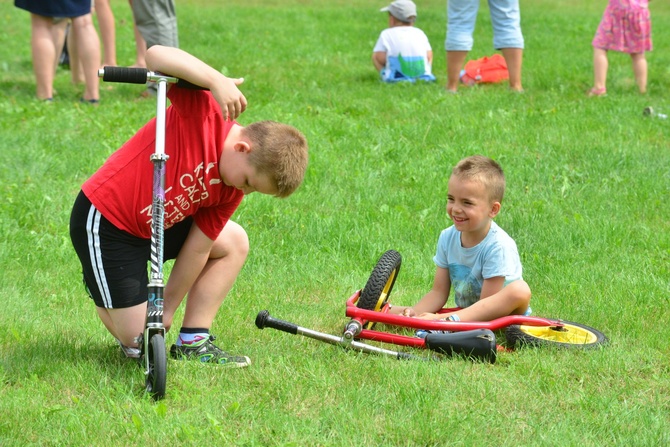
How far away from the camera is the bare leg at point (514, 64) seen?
9125 mm

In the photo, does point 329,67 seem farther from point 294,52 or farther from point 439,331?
point 439,331

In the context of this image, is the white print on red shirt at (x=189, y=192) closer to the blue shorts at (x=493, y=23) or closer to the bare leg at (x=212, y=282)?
the bare leg at (x=212, y=282)

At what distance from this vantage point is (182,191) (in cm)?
360

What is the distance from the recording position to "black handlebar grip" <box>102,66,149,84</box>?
3.37m

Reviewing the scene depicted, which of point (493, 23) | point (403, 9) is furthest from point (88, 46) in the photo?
point (403, 9)

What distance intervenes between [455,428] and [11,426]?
1.50 meters

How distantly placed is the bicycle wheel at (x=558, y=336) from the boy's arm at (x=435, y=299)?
515 mm

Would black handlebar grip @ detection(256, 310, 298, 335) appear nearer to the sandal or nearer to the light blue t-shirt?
the light blue t-shirt

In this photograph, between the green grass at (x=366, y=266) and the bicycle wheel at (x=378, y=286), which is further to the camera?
the bicycle wheel at (x=378, y=286)

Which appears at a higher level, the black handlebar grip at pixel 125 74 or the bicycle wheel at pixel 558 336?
the black handlebar grip at pixel 125 74

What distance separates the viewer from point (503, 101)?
28.8ft

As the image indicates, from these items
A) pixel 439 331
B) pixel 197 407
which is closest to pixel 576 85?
pixel 439 331

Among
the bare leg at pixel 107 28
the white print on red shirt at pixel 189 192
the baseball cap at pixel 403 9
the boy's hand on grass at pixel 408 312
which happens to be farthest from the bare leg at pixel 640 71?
the white print on red shirt at pixel 189 192

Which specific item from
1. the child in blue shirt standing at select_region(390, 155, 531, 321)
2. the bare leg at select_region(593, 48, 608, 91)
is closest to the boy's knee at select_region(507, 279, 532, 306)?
the child in blue shirt standing at select_region(390, 155, 531, 321)
